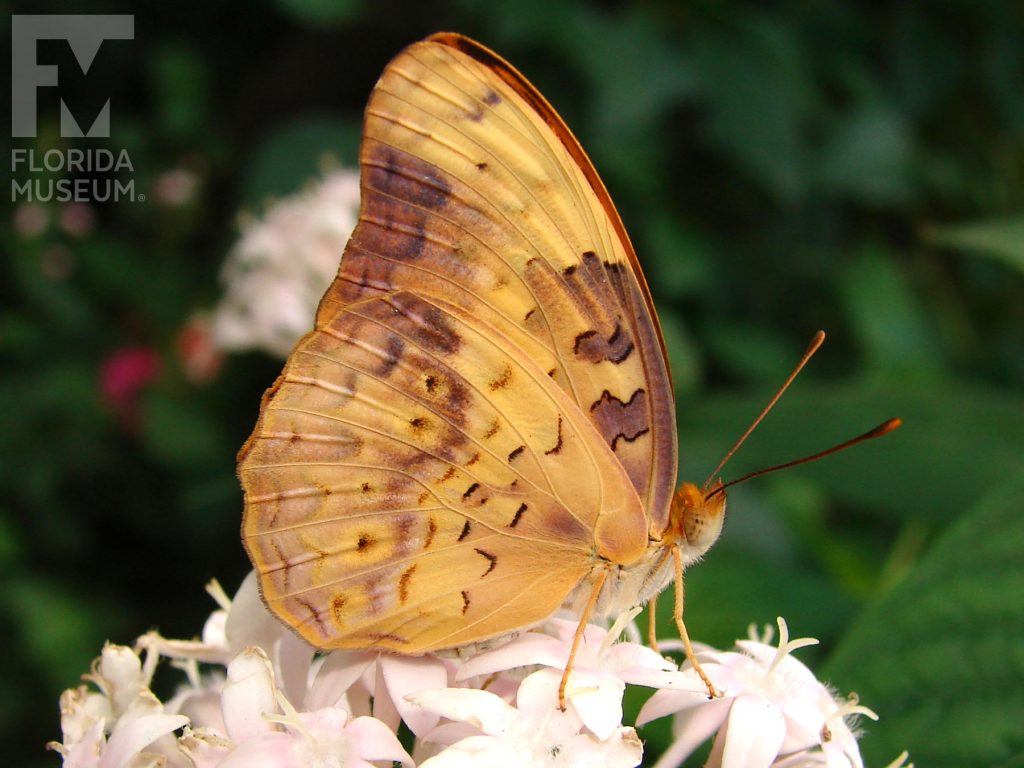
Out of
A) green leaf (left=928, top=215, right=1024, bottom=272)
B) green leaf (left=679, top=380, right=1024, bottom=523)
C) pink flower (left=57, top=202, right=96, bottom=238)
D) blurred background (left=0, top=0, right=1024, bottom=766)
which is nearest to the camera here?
green leaf (left=928, top=215, right=1024, bottom=272)

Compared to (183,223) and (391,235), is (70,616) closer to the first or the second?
(183,223)

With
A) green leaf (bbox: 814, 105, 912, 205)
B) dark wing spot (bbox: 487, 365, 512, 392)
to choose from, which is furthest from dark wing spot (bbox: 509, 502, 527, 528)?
green leaf (bbox: 814, 105, 912, 205)

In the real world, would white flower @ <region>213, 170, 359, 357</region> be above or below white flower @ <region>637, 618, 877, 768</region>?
above

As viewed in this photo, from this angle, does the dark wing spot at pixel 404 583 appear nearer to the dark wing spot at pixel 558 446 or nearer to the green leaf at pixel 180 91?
the dark wing spot at pixel 558 446

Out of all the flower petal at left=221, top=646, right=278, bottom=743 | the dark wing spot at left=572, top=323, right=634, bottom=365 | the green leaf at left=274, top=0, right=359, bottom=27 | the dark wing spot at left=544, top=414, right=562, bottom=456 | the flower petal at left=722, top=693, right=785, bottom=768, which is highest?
the green leaf at left=274, top=0, right=359, bottom=27

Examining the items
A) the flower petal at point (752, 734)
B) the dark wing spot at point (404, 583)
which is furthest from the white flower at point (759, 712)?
the dark wing spot at point (404, 583)

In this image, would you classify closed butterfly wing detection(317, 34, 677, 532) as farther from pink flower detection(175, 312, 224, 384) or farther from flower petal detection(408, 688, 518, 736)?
pink flower detection(175, 312, 224, 384)
